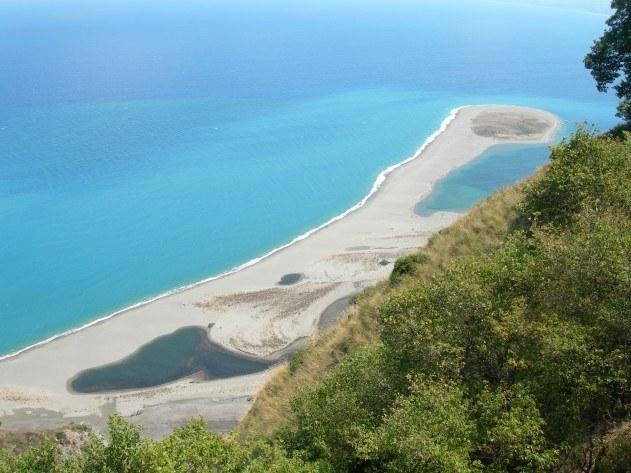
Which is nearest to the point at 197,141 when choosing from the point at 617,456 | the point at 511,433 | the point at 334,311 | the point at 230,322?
the point at 230,322

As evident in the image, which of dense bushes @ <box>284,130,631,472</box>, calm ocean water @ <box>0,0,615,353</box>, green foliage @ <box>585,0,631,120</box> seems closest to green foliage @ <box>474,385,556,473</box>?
dense bushes @ <box>284,130,631,472</box>

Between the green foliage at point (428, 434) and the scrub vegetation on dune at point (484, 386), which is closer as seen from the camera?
the green foliage at point (428, 434)

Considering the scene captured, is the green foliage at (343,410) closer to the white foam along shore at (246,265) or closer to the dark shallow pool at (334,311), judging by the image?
the dark shallow pool at (334,311)

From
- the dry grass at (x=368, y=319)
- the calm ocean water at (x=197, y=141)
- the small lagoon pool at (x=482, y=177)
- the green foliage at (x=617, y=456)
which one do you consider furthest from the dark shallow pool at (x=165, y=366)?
the green foliage at (x=617, y=456)

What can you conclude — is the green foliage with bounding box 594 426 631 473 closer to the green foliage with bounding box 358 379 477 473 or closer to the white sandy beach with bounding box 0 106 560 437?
the green foliage with bounding box 358 379 477 473

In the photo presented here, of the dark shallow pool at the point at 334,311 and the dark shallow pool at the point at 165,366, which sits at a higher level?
the dark shallow pool at the point at 334,311

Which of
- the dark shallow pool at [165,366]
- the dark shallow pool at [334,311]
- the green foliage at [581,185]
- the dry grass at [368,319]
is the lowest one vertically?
the dark shallow pool at [165,366]

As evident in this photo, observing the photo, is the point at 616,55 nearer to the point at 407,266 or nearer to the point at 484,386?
the point at 407,266
